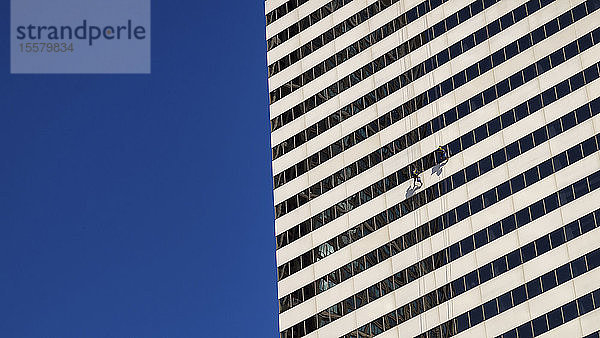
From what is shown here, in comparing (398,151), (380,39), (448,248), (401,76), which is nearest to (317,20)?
(380,39)

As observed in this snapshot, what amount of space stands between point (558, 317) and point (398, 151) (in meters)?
28.5

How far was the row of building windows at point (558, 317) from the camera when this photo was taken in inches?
4232

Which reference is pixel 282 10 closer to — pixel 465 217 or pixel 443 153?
pixel 443 153

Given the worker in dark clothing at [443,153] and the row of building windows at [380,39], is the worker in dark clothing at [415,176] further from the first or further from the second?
the row of building windows at [380,39]

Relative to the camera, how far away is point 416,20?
133 m

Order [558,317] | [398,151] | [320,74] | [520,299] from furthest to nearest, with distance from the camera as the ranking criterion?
[320,74], [398,151], [520,299], [558,317]

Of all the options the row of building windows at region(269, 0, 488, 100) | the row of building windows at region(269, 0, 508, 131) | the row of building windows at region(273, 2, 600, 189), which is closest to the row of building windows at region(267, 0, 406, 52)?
the row of building windows at region(269, 0, 488, 100)

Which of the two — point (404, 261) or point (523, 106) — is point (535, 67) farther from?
point (404, 261)

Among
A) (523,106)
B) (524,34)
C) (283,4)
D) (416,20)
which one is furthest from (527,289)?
(283,4)

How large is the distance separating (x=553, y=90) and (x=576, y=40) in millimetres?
5562

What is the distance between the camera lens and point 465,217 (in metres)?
120

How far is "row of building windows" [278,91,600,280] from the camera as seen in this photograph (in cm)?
11594

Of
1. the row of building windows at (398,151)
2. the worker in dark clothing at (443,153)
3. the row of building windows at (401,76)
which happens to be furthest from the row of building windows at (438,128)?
the row of building windows at (401,76)

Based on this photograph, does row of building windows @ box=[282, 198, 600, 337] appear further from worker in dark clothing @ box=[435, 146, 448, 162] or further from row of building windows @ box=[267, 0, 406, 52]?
row of building windows @ box=[267, 0, 406, 52]
